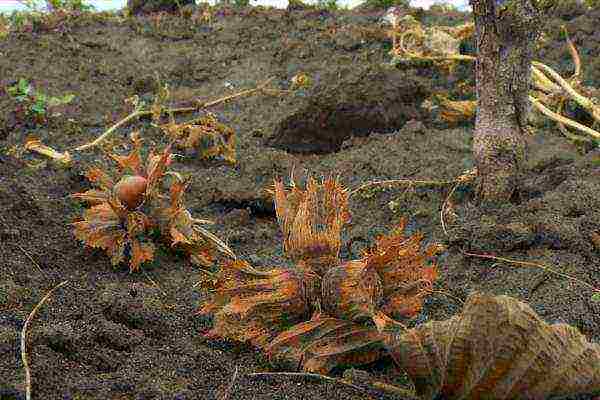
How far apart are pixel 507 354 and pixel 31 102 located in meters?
3.56

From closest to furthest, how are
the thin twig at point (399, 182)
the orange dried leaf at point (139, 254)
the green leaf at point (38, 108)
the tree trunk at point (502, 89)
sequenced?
the orange dried leaf at point (139, 254)
the tree trunk at point (502, 89)
the thin twig at point (399, 182)
the green leaf at point (38, 108)

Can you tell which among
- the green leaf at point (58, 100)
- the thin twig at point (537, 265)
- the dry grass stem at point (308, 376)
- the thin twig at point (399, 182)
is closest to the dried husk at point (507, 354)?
the dry grass stem at point (308, 376)

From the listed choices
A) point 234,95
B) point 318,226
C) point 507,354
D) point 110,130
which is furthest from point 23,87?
point 507,354

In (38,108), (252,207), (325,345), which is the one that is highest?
(38,108)

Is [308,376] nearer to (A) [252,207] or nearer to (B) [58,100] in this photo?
(A) [252,207]

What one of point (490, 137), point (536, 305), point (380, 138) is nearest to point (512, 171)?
point (490, 137)

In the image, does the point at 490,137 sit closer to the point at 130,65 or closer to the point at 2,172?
the point at 2,172

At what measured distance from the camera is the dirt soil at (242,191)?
2.02 m

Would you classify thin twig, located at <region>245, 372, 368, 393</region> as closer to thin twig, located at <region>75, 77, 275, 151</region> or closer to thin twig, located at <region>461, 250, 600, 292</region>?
thin twig, located at <region>461, 250, 600, 292</region>

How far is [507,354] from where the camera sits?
168 centimetres

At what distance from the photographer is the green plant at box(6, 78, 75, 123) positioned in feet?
14.3

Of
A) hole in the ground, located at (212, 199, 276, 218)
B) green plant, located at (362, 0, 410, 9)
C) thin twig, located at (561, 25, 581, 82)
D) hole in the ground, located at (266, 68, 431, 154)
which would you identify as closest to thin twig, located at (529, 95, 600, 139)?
thin twig, located at (561, 25, 581, 82)

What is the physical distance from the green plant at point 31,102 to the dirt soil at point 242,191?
72 mm

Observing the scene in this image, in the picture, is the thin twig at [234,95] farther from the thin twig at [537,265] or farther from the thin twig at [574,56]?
the thin twig at [537,265]
